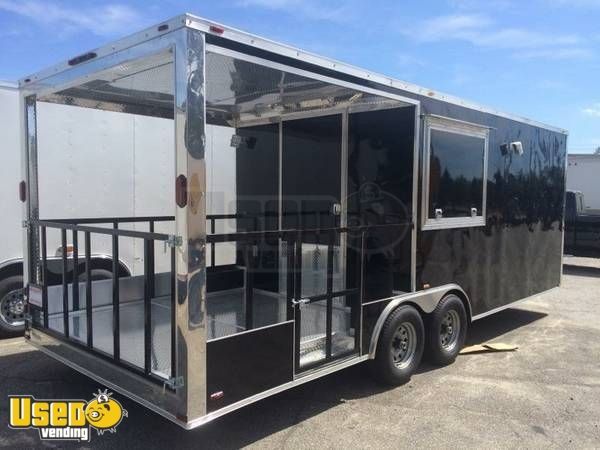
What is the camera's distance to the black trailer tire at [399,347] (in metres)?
4.26

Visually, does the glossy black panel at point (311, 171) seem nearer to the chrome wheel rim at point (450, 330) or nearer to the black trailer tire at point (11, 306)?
the chrome wheel rim at point (450, 330)

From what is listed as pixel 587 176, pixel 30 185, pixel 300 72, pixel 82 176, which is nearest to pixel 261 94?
pixel 300 72

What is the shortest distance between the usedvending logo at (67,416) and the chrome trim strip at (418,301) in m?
1.93

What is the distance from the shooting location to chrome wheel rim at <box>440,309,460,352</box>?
5043 millimetres

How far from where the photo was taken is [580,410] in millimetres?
4090

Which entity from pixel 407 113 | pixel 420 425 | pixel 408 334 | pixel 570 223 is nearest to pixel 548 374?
pixel 408 334

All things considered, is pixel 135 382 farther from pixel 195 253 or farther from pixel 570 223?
pixel 570 223

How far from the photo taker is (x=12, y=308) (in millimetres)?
5672

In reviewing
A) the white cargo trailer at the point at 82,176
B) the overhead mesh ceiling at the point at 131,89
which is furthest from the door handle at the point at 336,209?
the white cargo trailer at the point at 82,176

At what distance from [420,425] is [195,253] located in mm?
2117

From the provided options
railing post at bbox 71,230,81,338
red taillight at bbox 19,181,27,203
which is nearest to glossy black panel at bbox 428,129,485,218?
railing post at bbox 71,230,81,338

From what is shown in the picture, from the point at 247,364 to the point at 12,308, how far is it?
12.3 ft

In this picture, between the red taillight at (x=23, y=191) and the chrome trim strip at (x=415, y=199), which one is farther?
the chrome trim strip at (x=415, y=199)

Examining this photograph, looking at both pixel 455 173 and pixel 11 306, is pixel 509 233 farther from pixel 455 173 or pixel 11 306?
pixel 11 306
